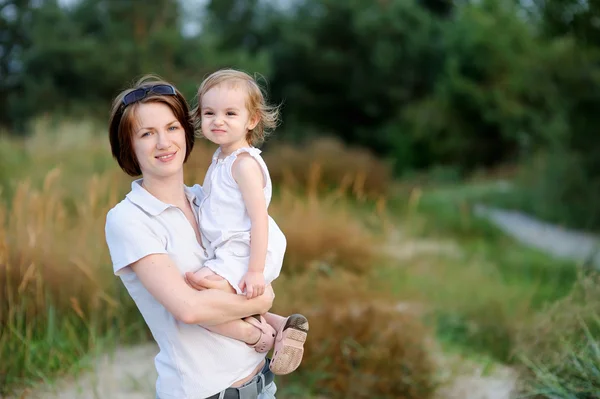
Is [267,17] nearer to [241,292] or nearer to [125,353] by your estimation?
[125,353]

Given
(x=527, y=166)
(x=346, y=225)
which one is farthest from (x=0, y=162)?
(x=527, y=166)

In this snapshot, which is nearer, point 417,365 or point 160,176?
point 160,176

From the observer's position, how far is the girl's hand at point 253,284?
1.94m

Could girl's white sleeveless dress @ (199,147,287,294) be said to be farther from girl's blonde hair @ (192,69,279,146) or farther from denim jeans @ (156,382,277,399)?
denim jeans @ (156,382,277,399)

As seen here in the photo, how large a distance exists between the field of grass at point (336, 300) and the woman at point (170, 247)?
1541 millimetres

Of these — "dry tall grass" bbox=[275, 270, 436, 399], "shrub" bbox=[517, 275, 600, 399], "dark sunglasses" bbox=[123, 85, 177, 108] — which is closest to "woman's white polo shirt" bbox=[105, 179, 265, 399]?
"dark sunglasses" bbox=[123, 85, 177, 108]

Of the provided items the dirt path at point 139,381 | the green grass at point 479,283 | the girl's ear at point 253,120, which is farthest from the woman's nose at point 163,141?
the green grass at point 479,283

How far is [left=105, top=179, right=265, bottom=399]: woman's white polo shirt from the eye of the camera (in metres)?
1.94

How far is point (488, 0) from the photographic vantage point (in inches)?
751

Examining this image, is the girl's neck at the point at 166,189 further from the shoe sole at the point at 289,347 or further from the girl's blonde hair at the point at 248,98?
the shoe sole at the point at 289,347

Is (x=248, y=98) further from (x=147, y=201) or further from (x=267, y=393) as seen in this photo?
(x=267, y=393)

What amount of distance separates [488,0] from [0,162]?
14.1 meters

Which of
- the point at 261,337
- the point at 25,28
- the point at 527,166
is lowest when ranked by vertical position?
the point at 25,28

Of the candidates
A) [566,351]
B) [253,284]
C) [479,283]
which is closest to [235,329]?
[253,284]
